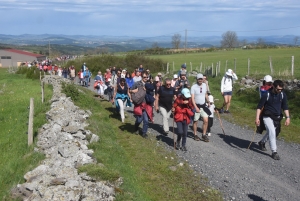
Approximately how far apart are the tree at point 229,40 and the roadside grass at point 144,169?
13351 cm

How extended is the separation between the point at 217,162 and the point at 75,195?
4.04m

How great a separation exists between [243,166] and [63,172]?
412 centimetres

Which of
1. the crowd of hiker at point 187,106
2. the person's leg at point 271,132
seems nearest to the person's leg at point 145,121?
the crowd of hiker at point 187,106

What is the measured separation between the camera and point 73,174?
256 inches

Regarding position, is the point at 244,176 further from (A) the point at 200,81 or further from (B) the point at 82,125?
(B) the point at 82,125

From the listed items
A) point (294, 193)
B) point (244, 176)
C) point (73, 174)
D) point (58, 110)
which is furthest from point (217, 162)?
point (58, 110)

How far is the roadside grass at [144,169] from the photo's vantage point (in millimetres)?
6777

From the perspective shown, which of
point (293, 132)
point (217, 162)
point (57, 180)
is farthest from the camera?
point (293, 132)

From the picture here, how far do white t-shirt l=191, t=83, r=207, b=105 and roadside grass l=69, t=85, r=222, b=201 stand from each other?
5.39 feet

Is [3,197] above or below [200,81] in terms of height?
below

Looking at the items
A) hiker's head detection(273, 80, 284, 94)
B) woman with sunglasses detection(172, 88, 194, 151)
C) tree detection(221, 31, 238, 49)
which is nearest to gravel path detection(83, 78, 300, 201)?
woman with sunglasses detection(172, 88, 194, 151)

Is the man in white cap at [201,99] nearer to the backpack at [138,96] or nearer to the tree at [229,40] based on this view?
the backpack at [138,96]

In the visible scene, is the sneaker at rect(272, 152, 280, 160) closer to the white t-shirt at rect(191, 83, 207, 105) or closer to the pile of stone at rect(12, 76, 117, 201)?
the white t-shirt at rect(191, 83, 207, 105)

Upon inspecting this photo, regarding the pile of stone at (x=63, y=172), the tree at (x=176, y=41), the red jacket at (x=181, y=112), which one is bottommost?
the pile of stone at (x=63, y=172)
